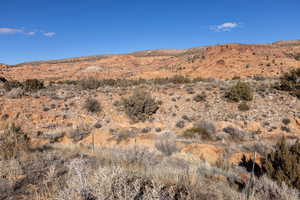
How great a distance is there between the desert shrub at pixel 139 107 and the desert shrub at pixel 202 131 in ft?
Answer: 13.1

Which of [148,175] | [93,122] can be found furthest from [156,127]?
[148,175]

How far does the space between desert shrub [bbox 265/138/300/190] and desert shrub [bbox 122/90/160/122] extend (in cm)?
1016

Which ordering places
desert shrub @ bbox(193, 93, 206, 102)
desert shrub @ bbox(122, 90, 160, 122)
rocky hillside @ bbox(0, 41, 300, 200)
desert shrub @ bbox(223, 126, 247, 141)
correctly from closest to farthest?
1. rocky hillside @ bbox(0, 41, 300, 200)
2. desert shrub @ bbox(223, 126, 247, 141)
3. desert shrub @ bbox(122, 90, 160, 122)
4. desert shrub @ bbox(193, 93, 206, 102)

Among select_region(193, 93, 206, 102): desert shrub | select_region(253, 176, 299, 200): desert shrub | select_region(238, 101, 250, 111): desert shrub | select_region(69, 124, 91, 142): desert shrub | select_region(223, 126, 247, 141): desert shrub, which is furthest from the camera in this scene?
select_region(193, 93, 206, 102): desert shrub

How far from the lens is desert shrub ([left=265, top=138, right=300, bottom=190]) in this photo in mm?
4023

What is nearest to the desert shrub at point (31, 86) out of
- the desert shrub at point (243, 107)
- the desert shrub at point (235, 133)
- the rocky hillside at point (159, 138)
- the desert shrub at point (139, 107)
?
the rocky hillside at point (159, 138)

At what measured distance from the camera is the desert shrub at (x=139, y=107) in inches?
565

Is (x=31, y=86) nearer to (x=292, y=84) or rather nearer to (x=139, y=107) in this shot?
(x=139, y=107)

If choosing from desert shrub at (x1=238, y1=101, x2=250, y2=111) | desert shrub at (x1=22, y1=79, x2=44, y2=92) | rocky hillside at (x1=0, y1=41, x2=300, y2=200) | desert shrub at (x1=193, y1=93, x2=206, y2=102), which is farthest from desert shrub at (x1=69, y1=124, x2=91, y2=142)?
desert shrub at (x1=22, y1=79, x2=44, y2=92)

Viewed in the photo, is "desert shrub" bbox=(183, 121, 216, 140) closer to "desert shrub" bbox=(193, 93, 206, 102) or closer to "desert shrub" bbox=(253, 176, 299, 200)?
"desert shrub" bbox=(193, 93, 206, 102)

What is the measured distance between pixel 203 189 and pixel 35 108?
1583cm

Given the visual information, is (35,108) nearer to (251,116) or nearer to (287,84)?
(251,116)

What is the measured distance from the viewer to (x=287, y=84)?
1612 cm

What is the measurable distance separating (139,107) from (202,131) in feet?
17.5
